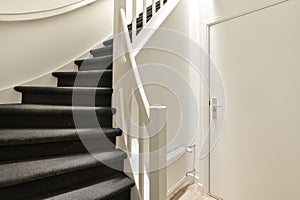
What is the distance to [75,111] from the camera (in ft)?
5.51

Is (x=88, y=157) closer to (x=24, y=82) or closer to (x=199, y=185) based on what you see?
(x=24, y=82)

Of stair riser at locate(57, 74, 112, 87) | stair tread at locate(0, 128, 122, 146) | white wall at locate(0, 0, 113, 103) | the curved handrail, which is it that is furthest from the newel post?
the curved handrail

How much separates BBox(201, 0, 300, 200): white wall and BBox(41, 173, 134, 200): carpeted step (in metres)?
1.19

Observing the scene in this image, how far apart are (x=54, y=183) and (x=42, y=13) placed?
5.92ft

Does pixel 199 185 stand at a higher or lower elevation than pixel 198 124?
lower

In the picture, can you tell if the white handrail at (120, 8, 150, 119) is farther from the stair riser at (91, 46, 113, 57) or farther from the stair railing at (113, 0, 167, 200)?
the stair riser at (91, 46, 113, 57)

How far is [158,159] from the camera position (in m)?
1.23

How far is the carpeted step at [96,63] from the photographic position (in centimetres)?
224

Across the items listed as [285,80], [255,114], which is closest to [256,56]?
[285,80]

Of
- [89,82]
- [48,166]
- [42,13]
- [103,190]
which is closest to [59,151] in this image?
[48,166]

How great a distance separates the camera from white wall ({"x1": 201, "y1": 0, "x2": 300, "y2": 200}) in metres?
1.69

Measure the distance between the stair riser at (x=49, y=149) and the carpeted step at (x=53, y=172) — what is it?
0.22 ft

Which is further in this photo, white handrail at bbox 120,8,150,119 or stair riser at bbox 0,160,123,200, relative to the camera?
white handrail at bbox 120,8,150,119

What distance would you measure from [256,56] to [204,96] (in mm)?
712
